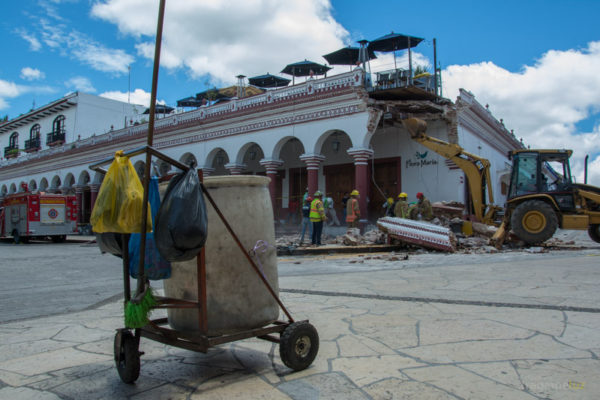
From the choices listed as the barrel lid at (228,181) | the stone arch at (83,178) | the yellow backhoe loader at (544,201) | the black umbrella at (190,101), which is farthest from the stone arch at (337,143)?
the black umbrella at (190,101)

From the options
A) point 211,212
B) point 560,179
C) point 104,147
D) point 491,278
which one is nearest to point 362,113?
point 560,179

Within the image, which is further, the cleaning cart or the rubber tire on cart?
the rubber tire on cart

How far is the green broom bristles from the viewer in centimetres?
235

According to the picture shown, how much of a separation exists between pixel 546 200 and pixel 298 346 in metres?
10.5

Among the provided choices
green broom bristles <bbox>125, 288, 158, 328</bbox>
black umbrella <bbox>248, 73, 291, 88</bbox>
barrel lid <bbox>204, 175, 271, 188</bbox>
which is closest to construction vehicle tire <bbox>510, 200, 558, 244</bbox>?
barrel lid <bbox>204, 175, 271, 188</bbox>

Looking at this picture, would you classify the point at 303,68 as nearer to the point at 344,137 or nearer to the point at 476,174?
the point at 344,137

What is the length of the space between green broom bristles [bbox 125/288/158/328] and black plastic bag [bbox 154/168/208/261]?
1.15 ft

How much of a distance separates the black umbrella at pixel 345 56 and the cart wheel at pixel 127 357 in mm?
20700

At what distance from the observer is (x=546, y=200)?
36.4 feet

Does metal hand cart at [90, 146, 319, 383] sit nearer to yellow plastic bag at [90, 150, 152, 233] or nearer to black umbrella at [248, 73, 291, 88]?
yellow plastic bag at [90, 150, 152, 233]

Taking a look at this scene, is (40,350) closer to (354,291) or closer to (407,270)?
(354,291)

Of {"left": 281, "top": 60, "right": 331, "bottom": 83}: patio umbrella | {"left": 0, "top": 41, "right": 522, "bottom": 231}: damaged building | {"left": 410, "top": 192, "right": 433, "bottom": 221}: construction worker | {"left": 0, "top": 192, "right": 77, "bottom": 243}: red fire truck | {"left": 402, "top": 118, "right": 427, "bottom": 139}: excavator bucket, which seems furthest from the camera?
{"left": 281, "top": 60, "right": 331, "bottom": 83}: patio umbrella

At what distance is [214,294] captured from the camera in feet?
8.50

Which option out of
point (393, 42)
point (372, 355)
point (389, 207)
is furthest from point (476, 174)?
point (372, 355)
